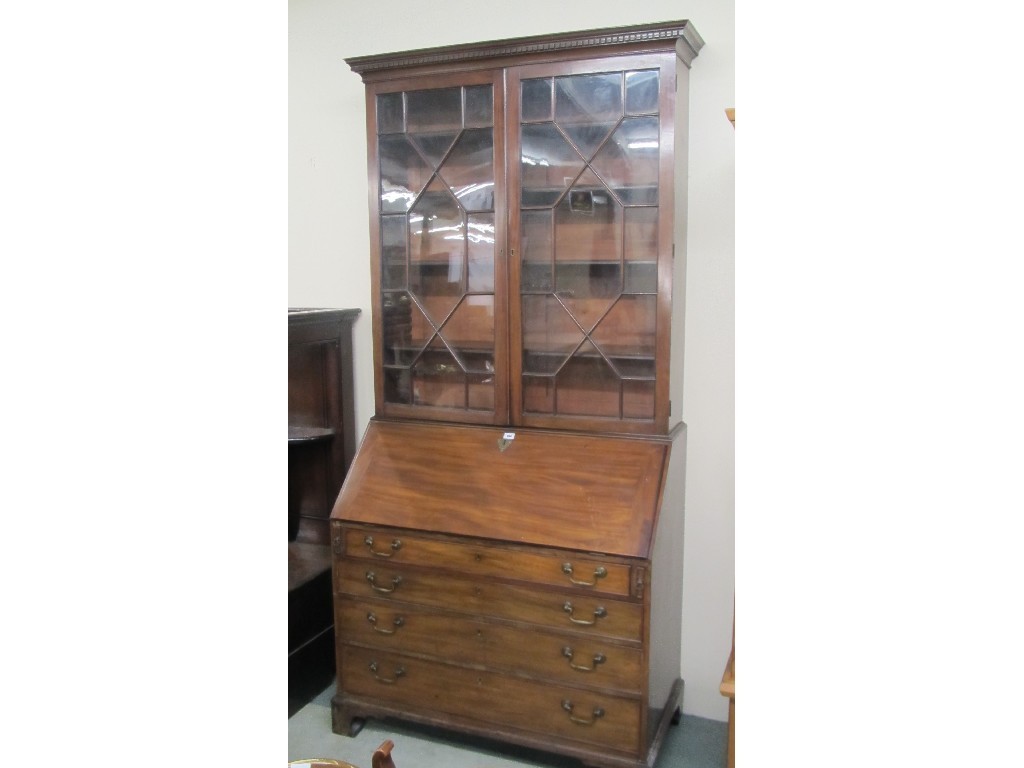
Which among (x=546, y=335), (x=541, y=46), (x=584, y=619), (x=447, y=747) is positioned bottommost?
(x=447, y=747)

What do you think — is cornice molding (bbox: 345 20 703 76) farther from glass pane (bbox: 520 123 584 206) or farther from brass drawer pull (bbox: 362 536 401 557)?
brass drawer pull (bbox: 362 536 401 557)

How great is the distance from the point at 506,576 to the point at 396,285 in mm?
998

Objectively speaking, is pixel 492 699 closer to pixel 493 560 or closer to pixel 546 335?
pixel 493 560

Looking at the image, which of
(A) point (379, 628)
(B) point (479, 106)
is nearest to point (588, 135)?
(B) point (479, 106)

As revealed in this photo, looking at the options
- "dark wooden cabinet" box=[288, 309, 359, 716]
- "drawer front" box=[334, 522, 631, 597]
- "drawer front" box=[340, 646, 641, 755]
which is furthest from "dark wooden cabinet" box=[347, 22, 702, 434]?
"drawer front" box=[340, 646, 641, 755]

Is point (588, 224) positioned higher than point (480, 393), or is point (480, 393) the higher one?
point (588, 224)

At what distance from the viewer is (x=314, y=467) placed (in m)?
2.89

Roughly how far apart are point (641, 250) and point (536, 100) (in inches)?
20.5

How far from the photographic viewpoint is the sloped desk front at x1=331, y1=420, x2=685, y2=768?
2111 mm

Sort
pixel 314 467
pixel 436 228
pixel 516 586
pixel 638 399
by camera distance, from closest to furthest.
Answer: pixel 516 586 < pixel 638 399 < pixel 436 228 < pixel 314 467
